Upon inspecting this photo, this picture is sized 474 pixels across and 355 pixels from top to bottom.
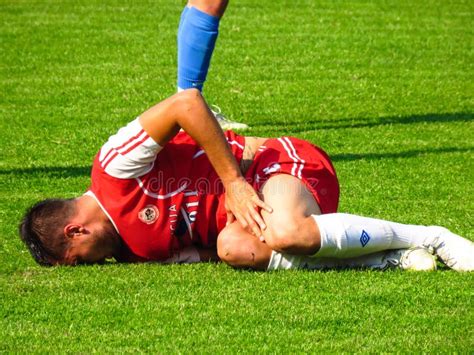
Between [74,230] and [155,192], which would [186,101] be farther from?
[74,230]

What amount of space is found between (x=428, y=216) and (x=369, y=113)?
133 inches

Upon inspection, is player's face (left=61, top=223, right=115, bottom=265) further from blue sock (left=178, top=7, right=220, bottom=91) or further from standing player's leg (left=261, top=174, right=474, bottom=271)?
blue sock (left=178, top=7, right=220, bottom=91)

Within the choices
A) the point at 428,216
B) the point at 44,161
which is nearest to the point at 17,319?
the point at 428,216

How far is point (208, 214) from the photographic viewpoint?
17.1ft

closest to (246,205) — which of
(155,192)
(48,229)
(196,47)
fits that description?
(155,192)

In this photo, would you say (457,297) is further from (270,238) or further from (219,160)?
(219,160)

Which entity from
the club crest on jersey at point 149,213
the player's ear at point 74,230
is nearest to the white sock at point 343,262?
the club crest on jersey at point 149,213

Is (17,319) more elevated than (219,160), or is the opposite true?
(219,160)

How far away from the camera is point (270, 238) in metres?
4.93

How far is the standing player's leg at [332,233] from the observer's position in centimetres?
491

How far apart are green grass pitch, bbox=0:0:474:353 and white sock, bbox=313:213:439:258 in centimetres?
13

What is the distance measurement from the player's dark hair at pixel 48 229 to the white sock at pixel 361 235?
125 centimetres

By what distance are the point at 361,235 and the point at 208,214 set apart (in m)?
0.77

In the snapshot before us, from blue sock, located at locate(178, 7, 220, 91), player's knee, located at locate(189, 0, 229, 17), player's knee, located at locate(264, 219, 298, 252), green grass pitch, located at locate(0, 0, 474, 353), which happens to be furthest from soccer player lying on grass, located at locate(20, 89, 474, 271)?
player's knee, located at locate(189, 0, 229, 17)
